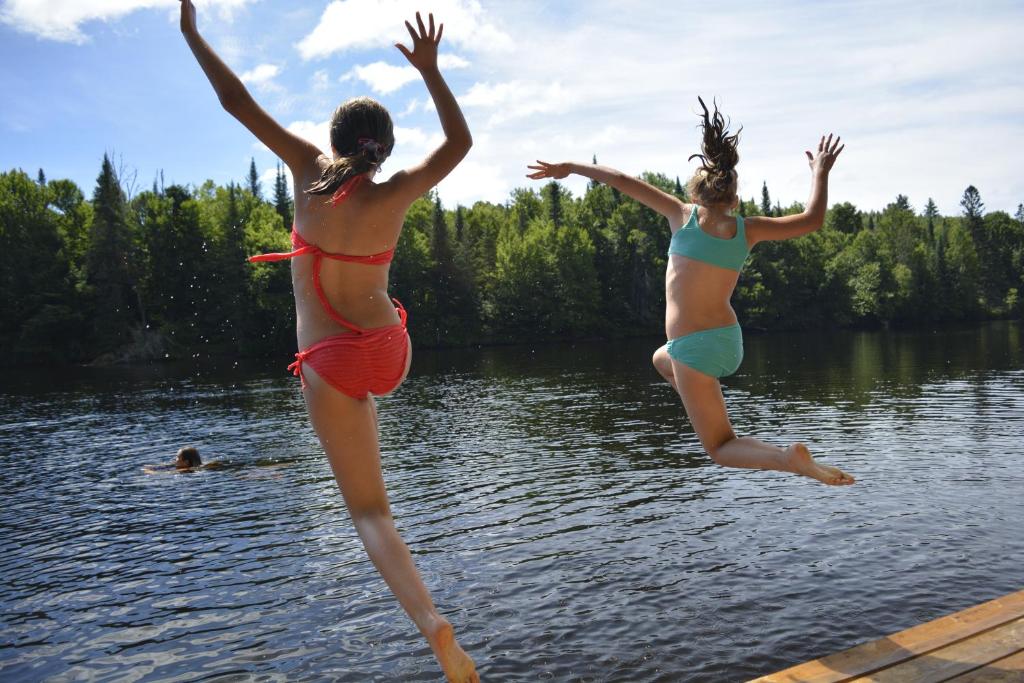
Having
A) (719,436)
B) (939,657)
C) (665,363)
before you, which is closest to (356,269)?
(665,363)

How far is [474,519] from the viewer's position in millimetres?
14906

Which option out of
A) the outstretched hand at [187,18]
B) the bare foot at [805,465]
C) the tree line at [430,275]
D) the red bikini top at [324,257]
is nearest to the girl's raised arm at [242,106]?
the outstretched hand at [187,18]

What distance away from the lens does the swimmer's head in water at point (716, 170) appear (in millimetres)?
4895

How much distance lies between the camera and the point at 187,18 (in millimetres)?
3656

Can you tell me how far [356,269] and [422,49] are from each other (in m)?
0.95

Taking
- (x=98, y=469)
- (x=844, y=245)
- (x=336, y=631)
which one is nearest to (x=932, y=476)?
(x=336, y=631)

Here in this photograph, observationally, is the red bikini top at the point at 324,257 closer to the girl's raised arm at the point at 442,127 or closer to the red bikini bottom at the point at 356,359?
the red bikini bottom at the point at 356,359

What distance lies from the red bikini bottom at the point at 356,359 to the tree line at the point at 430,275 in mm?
63326

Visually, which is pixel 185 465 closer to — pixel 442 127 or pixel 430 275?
pixel 442 127

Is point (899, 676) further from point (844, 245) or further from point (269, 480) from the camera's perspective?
point (844, 245)

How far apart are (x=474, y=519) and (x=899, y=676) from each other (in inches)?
431

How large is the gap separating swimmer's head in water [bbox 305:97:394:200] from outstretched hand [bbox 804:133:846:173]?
273 centimetres

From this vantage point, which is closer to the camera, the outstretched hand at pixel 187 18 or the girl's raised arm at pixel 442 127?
the girl's raised arm at pixel 442 127

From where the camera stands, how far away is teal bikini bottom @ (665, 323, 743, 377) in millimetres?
4887
